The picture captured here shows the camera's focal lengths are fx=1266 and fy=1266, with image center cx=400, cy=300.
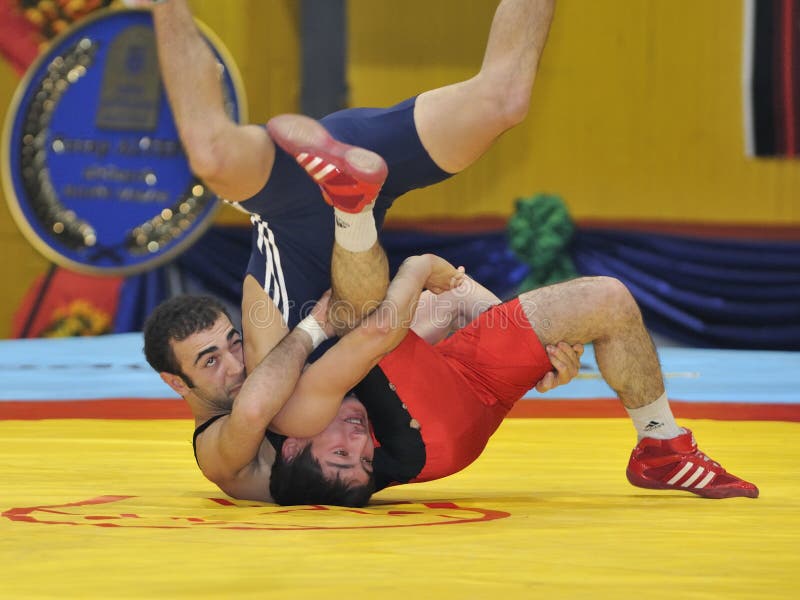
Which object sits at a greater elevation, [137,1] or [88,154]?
[137,1]

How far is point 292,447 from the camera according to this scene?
2.82 meters

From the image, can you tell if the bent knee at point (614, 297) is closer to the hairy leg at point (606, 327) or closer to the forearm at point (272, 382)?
the hairy leg at point (606, 327)

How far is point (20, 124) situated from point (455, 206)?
2644 millimetres

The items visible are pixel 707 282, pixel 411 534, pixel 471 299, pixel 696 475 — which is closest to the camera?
pixel 411 534

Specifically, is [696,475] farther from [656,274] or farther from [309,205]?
[656,274]

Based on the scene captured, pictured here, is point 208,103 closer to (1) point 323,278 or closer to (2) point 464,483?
Result: (1) point 323,278

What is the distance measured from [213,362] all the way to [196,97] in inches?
24.9

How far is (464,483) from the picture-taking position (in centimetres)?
329

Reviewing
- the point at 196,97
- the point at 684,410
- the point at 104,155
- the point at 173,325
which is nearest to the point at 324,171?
the point at 196,97

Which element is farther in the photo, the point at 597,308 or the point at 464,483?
the point at 464,483

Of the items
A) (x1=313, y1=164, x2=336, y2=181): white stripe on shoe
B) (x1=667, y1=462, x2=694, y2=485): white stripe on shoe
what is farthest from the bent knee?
(x1=313, y1=164, x2=336, y2=181): white stripe on shoe

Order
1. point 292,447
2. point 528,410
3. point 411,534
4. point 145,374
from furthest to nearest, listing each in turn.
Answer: point 145,374 → point 528,410 → point 292,447 → point 411,534

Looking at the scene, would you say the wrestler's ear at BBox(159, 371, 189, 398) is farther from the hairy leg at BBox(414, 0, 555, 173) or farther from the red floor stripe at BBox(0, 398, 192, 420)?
the red floor stripe at BBox(0, 398, 192, 420)

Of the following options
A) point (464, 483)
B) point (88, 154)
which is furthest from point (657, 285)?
point (464, 483)
